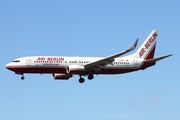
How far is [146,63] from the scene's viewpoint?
100562mm

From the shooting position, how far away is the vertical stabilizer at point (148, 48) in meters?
104

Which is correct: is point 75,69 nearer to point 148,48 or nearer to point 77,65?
point 77,65

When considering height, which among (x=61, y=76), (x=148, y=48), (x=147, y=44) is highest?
(x=147, y=44)

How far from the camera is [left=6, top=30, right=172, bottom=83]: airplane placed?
92062 mm

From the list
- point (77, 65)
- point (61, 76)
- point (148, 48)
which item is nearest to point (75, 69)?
point (77, 65)

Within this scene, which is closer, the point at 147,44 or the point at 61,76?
the point at 61,76

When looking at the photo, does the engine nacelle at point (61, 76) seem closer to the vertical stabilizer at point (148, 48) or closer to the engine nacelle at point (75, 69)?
the engine nacelle at point (75, 69)

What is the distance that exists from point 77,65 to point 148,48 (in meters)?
17.9

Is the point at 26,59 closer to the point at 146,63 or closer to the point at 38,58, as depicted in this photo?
the point at 38,58

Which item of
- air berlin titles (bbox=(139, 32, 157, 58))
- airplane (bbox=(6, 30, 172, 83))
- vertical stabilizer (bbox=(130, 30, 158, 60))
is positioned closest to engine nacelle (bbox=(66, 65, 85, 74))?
airplane (bbox=(6, 30, 172, 83))

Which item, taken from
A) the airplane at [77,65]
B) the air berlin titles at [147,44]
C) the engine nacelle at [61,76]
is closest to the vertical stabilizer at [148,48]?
the air berlin titles at [147,44]

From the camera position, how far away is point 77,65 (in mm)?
94562

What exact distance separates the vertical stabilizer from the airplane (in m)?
1.63

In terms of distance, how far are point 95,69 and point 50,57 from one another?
8.29 metres
